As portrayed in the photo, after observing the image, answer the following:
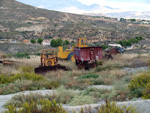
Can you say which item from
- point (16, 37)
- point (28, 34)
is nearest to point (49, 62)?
point (16, 37)

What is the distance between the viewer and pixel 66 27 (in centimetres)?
7519

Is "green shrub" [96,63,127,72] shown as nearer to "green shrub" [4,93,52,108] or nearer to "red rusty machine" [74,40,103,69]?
"red rusty machine" [74,40,103,69]

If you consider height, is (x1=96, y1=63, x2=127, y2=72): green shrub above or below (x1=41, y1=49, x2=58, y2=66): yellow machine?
below

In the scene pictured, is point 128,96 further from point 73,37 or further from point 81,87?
point 73,37

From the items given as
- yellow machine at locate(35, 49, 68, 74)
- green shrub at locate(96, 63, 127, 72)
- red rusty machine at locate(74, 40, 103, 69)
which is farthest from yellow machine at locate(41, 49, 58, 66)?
green shrub at locate(96, 63, 127, 72)

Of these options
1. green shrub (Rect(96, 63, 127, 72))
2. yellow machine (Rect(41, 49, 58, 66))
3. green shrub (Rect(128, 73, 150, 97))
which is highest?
green shrub (Rect(128, 73, 150, 97))

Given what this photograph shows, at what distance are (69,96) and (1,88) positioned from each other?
12.6 ft

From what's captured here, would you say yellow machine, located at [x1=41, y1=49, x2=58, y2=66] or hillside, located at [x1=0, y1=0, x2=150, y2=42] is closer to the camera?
yellow machine, located at [x1=41, y1=49, x2=58, y2=66]

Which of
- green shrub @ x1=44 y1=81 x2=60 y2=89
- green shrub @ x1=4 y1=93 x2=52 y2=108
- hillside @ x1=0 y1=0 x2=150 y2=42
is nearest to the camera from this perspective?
green shrub @ x1=4 y1=93 x2=52 y2=108

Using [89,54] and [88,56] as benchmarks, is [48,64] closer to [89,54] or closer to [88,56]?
[88,56]

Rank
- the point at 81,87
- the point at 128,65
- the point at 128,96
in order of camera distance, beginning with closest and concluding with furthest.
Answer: the point at 128,96 → the point at 81,87 → the point at 128,65

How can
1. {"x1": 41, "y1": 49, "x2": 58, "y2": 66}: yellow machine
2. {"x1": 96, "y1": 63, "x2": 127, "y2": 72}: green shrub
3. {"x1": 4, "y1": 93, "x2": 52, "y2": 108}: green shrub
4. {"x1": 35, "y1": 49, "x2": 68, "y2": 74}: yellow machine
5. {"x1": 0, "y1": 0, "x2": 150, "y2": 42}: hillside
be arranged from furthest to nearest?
{"x1": 0, "y1": 0, "x2": 150, "y2": 42}: hillside → {"x1": 41, "y1": 49, "x2": 58, "y2": 66}: yellow machine → {"x1": 96, "y1": 63, "x2": 127, "y2": 72}: green shrub → {"x1": 35, "y1": 49, "x2": 68, "y2": 74}: yellow machine → {"x1": 4, "y1": 93, "x2": 52, "y2": 108}: green shrub

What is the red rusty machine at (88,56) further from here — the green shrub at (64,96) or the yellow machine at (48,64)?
the green shrub at (64,96)

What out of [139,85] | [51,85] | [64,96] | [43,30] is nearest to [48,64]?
[51,85]
